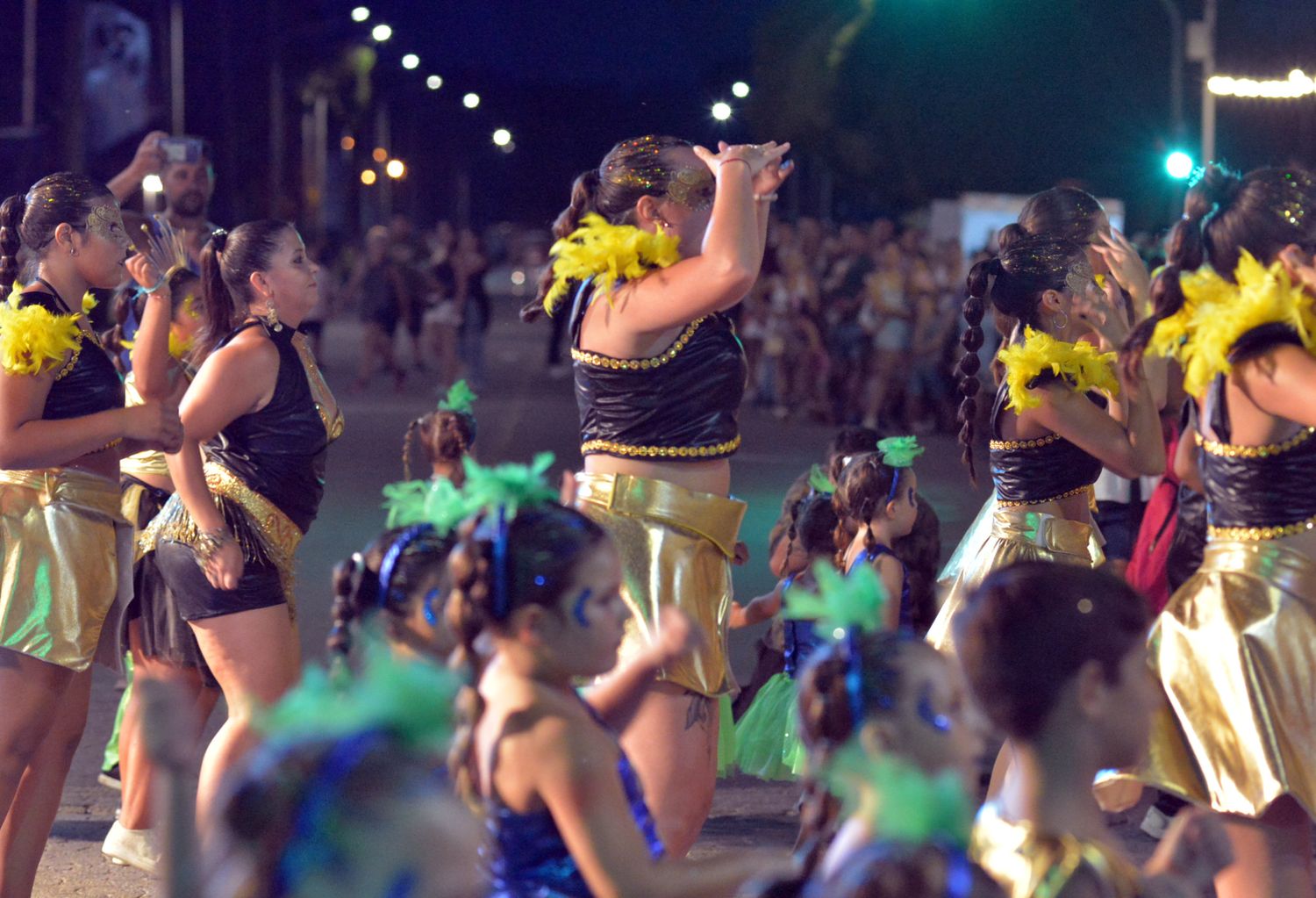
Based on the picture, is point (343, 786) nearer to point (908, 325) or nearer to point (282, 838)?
point (282, 838)

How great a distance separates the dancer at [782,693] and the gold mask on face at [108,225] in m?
1.96

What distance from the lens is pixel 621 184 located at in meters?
4.34

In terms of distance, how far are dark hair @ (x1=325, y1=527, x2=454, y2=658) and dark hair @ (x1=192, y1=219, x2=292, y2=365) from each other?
Answer: 6.16 feet

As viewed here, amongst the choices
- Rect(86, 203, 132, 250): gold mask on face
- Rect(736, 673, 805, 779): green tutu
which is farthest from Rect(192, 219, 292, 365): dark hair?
Rect(736, 673, 805, 779): green tutu

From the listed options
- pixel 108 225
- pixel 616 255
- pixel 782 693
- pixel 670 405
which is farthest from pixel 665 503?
pixel 108 225

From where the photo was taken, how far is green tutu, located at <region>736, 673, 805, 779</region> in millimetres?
5234

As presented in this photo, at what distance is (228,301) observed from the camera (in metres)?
5.02

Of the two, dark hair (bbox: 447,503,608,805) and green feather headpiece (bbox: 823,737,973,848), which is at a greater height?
dark hair (bbox: 447,503,608,805)

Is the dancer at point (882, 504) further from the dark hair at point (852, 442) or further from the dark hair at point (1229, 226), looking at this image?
the dark hair at point (1229, 226)

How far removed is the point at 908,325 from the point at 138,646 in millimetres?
12153

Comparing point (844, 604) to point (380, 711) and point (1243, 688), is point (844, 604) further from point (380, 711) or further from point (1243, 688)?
point (1243, 688)

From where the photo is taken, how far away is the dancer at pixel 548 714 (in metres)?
2.59

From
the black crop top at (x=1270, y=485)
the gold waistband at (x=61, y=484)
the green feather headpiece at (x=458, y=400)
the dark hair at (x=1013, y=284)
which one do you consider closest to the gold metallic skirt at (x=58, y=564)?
the gold waistband at (x=61, y=484)

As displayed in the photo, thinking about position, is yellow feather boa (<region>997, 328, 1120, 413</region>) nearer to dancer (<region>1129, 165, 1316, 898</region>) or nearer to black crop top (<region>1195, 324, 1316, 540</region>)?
dancer (<region>1129, 165, 1316, 898</region>)
